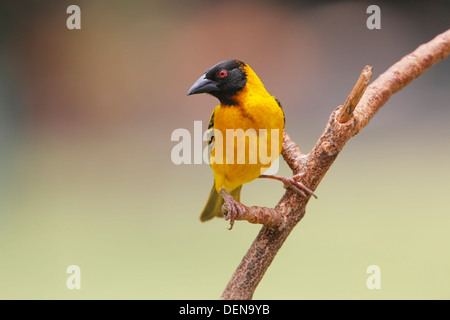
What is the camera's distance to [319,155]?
1.41m

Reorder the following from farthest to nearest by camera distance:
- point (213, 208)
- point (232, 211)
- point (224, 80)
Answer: point (213, 208) < point (224, 80) < point (232, 211)

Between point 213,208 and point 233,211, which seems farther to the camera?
point 213,208

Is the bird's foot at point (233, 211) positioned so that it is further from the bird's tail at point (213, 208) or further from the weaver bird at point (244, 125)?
the bird's tail at point (213, 208)

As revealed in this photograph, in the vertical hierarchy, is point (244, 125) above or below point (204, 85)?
below

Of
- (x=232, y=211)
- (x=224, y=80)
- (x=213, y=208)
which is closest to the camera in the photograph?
(x=232, y=211)

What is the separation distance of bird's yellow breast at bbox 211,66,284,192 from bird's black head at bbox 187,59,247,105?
2cm

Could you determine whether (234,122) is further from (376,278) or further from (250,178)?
(376,278)

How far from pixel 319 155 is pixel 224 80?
13.7 inches

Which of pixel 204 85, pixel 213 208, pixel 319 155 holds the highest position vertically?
pixel 204 85

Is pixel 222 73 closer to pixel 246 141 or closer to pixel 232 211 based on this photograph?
pixel 246 141

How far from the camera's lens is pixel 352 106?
1318 mm

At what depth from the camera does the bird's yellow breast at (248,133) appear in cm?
141

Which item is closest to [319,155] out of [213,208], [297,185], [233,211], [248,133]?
[297,185]

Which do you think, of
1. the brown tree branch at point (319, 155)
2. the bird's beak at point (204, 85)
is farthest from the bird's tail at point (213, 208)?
the bird's beak at point (204, 85)
